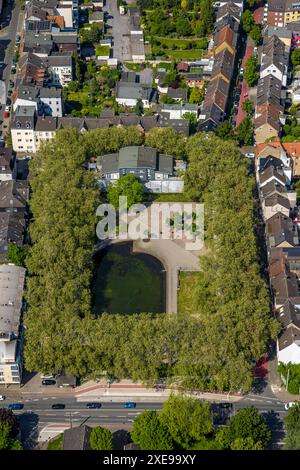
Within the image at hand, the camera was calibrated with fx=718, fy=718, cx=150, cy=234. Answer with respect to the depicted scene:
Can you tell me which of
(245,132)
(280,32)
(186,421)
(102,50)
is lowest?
(186,421)

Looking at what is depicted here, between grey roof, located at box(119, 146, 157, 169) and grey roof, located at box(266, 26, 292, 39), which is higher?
grey roof, located at box(266, 26, 292, 39)

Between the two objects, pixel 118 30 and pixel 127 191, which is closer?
pixel 127 191

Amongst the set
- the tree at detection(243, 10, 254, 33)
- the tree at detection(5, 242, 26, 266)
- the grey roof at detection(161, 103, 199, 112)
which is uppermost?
the tree at detection(243, 10, 254, 33)

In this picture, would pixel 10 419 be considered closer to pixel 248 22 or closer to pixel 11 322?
pixel 11 322

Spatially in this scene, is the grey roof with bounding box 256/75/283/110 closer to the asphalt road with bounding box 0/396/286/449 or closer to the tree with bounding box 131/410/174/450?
the asphalt road with bounding box 0/396/286/449

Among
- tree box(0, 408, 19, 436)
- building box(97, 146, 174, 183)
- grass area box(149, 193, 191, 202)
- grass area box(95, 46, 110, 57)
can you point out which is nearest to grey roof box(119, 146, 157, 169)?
building box(97, 146, 174, 183)

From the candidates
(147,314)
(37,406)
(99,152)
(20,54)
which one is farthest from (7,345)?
(20,54)

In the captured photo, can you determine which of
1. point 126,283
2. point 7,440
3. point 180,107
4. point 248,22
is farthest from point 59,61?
point 7,440

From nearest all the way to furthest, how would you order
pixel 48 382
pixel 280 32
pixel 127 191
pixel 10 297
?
pixel 48 382
pixel 10 297
pixel 127 191
pixel 280 32
